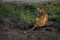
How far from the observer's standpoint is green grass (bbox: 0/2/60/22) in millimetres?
8430

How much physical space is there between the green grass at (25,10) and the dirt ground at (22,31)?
563 millimetres

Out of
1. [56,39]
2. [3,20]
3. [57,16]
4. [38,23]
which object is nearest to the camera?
[56,39]

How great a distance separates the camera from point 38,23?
7.21 meters

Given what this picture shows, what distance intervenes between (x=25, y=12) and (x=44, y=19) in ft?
5.71

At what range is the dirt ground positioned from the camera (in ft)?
22.0

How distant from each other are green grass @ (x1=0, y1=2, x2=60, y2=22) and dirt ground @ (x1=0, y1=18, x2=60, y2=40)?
1.85 feet

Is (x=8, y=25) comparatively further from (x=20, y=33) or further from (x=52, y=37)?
(x=52, y=37)

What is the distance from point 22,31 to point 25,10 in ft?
7.01

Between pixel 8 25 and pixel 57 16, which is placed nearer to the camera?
pixel 8 25

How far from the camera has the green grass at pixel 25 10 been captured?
27.7 ft

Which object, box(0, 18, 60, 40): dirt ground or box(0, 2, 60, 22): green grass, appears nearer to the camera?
box(0, 18, 60, 40): dirt ground

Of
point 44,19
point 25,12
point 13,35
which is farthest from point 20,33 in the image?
point 25,12

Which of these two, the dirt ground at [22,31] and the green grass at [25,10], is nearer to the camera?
the dirt ground at [22,31]

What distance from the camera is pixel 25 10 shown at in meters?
9.16
